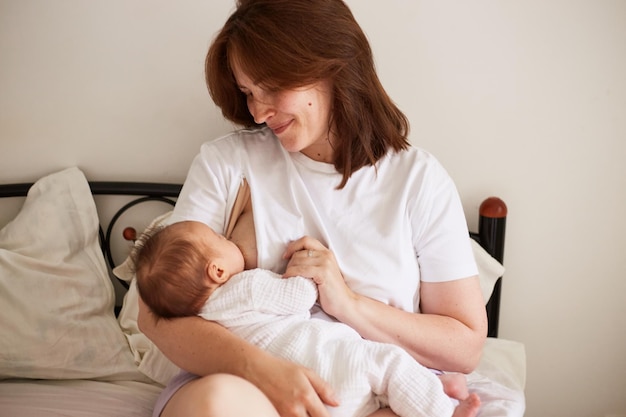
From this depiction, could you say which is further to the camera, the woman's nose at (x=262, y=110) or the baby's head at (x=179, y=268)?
the woman's nose at (x=262, y=110)

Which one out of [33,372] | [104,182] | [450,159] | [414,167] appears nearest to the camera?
[414,167]

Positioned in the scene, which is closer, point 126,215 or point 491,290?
point 491,290

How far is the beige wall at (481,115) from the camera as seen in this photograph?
1.81 meters

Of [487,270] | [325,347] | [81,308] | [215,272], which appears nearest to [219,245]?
[215,272]

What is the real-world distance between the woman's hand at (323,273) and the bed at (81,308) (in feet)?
1.62

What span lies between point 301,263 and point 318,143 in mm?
355

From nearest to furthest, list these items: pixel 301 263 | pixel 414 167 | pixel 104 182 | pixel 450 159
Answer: pixel 301 263 < pixel 414 167 < pixel 450 159 < pixel 104 182

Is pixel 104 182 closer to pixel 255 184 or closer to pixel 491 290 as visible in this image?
pixel 255 184

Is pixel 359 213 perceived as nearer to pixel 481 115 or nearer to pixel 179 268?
pixel 179 268

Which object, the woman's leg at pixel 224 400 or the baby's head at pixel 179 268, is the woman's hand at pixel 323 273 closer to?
the baby's head at pixel 179 268

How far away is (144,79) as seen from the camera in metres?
1.97

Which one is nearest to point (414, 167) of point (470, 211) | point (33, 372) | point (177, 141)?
point (470, 211)

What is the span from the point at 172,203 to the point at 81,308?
0.46 m

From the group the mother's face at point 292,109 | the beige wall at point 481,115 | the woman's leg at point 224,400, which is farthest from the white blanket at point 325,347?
the beige wall at point 481,115
